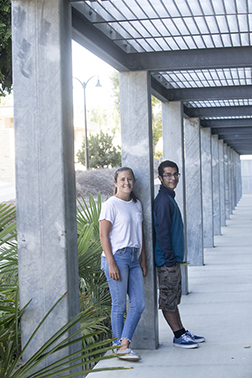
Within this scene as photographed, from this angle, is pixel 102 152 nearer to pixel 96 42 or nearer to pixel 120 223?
pixel 120 223

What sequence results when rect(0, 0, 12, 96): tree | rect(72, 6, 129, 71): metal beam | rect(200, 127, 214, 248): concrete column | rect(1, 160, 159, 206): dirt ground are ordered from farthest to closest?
rect(1, 160, 159, 206): dirt ground → rect(200, 127, 214, 248): concrete column → rect(0, 0, 12, 96): tree → rect(72, 6, 129, 71): metal beam

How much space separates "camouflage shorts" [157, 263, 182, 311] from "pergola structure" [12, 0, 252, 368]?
0.18m

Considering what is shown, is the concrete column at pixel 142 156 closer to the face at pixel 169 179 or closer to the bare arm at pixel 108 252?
the face at pixel 169 179

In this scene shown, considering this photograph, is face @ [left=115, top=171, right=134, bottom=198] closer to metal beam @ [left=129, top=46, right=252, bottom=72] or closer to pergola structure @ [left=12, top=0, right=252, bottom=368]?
pergola structure @ [left=12, top=0, right=252, bottom=368]

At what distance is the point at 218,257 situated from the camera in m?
10.9

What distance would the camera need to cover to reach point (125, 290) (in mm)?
4469

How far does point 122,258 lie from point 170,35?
209 centimetres

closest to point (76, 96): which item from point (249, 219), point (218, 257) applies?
point (249, 219)

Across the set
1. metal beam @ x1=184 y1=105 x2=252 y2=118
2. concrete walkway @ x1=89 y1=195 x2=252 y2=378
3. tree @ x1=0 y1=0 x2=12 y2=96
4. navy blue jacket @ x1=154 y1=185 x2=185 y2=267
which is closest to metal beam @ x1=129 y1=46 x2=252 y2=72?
navy blue jacket @ x1=154 y1=185 x2=185 y2=267

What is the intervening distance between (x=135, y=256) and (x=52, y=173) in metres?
1.74

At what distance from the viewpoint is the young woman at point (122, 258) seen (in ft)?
14.5

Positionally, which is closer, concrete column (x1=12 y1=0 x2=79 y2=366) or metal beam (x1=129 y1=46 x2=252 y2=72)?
concrete column (x1=12 y1=0 x2=79 y2=366)

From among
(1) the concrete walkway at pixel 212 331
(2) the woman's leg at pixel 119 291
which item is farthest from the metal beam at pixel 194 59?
(1) the concrete walkway at pixel 212 331

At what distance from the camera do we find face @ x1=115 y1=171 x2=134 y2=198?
4598 mm
